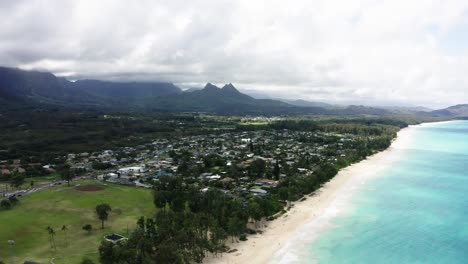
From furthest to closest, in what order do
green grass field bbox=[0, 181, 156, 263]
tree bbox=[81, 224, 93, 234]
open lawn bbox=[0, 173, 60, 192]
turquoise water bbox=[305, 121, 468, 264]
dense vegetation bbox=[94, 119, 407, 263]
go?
1. open lawn bbox=[0, 173, 60, 192]
2. tree bbox=[81, 224, 93, 234]
3. turquoise water bbox=[305, 121, 468, 264]
4. green grass field bbox=[0, 181, 156, 263]
5. dense vegetation bbox=[94, 119, 407, 263]

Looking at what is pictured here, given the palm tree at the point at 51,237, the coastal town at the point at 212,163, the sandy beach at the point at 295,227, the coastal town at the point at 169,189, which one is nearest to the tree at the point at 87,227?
the coastal town at the point at 169,189

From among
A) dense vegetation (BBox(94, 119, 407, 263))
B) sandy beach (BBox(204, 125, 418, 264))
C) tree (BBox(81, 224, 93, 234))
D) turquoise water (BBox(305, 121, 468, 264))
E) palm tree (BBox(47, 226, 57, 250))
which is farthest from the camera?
tree (BBox(81, 224, 93, 234))

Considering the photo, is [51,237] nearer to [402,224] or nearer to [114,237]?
[114,237]

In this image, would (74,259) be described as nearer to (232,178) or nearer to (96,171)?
(232,178)

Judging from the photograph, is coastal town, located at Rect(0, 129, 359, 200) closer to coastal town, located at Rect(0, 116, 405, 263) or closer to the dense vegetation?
coastal town, located at Rect(0, 116, 405, 263)

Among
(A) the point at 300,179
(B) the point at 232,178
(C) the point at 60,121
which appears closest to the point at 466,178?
(A) the point at 300,179

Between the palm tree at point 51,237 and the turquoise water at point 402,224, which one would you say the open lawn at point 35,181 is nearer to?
the palm tree at point 51,237

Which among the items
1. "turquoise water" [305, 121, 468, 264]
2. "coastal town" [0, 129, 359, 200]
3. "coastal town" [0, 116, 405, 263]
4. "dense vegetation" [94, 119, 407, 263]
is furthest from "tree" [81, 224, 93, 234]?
"turquoise water" [305, 121, 468, 264]
